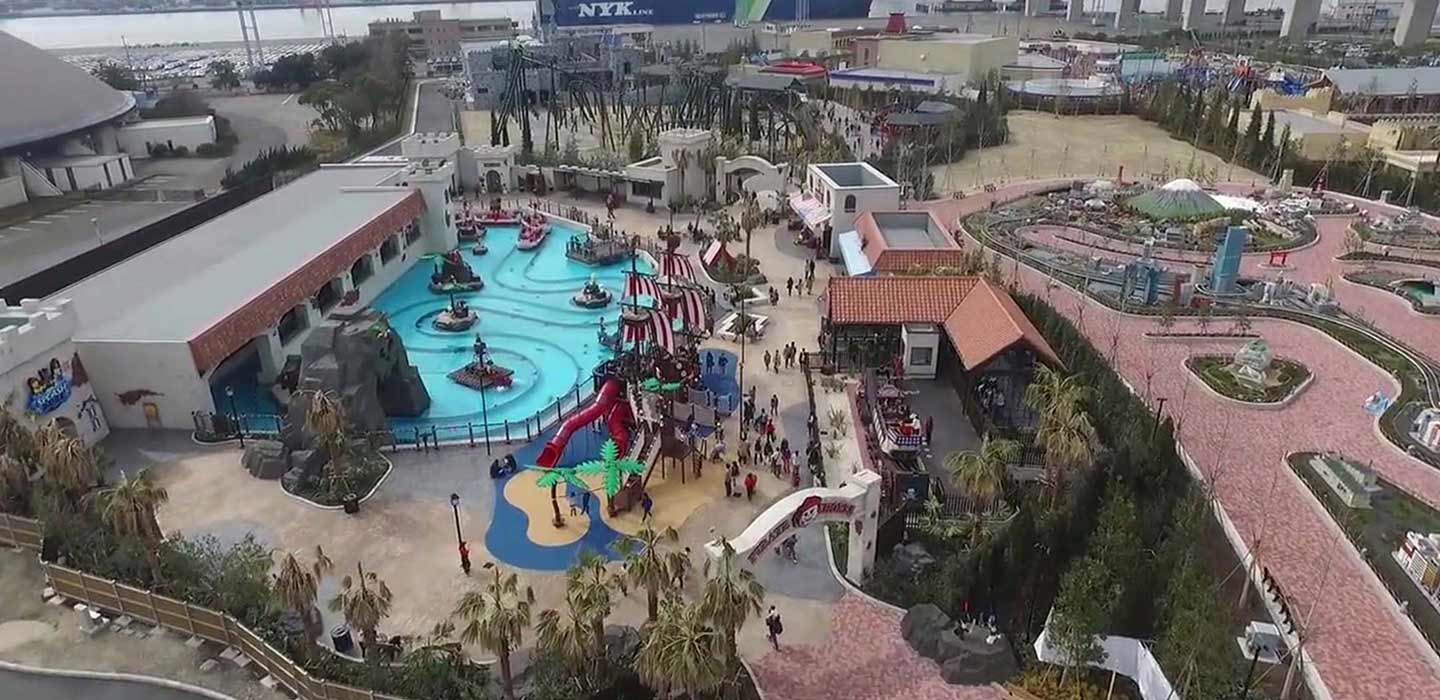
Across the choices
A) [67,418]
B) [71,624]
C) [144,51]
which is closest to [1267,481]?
[71,624]

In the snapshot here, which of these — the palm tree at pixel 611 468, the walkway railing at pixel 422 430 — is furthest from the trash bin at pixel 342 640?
the walkway railing at pixel 422 430

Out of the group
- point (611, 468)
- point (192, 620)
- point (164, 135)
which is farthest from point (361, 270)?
point (164, 135)

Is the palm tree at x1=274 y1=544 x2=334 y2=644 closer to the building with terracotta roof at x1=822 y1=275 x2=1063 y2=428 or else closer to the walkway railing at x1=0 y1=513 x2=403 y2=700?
the walkway railing at x1=0 y1=513 x2=403 y2=700

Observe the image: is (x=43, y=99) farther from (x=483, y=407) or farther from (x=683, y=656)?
(x=683, y=656)

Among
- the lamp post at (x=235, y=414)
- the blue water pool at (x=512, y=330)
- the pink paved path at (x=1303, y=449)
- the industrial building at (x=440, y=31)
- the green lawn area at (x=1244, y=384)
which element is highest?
the industrial building at (x=440, y=31)

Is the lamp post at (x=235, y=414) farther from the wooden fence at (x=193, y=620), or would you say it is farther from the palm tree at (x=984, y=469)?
the palm tree at (x=984, y=469)

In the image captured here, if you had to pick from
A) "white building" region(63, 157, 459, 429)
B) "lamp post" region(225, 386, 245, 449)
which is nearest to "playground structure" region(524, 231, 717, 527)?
"lamp post" region(225, 386, 245, 449)

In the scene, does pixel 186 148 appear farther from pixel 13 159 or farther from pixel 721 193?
pixel 721 193

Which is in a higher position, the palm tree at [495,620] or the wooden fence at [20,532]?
the palm tree at [495,620]
